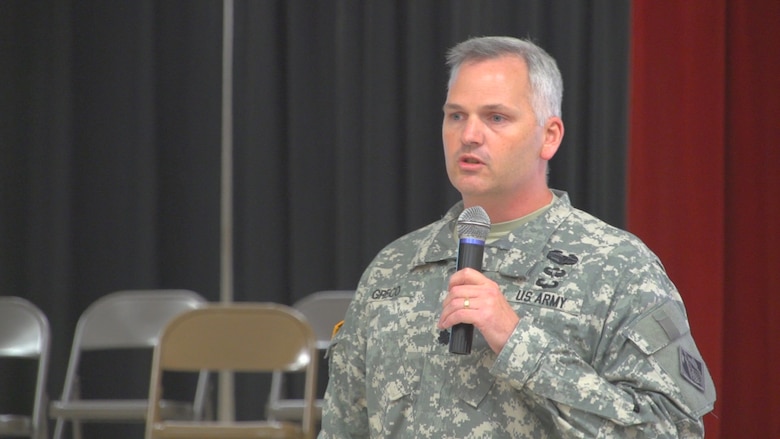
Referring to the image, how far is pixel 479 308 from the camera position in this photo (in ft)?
5.94

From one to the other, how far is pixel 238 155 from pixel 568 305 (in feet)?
11.7

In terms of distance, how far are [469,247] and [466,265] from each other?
0.03m

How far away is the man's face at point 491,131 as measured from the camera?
2045mm

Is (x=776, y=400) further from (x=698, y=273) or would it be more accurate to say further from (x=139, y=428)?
(x=139, y=428)

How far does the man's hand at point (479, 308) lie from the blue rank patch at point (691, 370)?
0.31m

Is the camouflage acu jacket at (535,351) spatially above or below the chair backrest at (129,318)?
above

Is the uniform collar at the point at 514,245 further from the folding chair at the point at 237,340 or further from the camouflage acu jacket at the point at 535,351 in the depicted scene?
the folding chair at the point at 237,340

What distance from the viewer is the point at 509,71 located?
2.08 meters

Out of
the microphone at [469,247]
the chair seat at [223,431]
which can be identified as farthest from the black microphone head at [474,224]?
the chair seat at [223,431]

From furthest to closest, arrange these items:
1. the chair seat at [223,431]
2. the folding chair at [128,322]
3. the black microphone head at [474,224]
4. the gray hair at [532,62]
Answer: the folding chair at [128,322], the chair seat at [223,431], the gray hair at [532,62], the black microphone head at [474,224]

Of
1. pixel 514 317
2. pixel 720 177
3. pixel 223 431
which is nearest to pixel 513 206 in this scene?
pixel 514 317

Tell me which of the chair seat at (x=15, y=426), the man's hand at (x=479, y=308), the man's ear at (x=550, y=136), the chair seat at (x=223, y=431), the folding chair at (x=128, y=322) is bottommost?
the chair seat at (x=15, y=426)

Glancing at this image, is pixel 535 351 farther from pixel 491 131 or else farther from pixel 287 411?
pixel 287 411

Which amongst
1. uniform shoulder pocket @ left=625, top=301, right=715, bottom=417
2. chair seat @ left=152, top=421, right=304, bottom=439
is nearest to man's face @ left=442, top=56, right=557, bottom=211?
uniform shoulder pocket @ left=625, top=301, right=715, bottom=417
